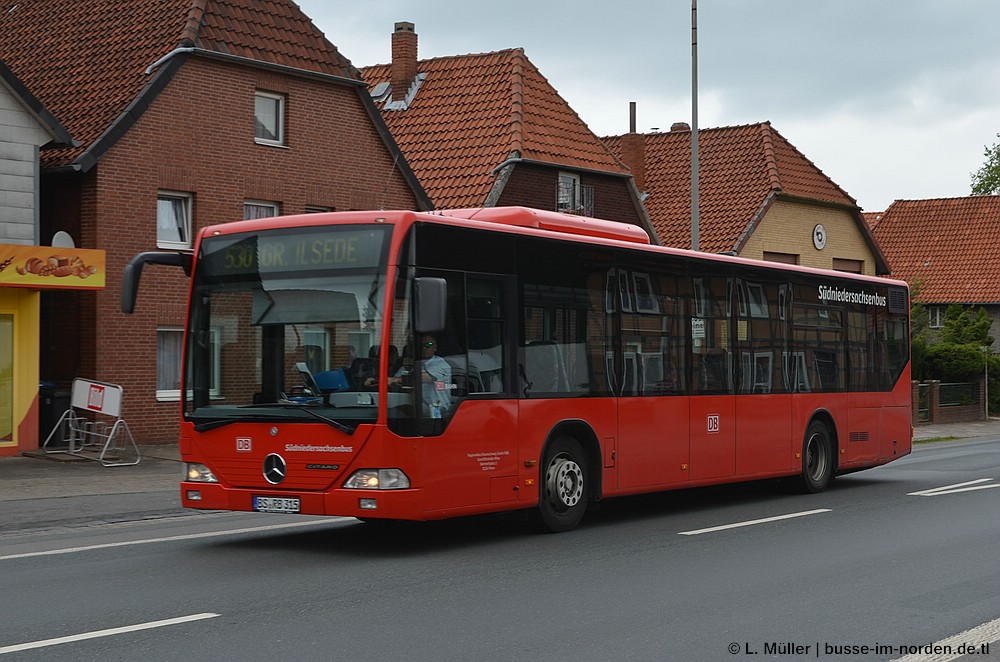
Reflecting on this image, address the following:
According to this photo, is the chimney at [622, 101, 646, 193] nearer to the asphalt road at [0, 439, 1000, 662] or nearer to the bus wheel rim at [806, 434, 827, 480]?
the bus wheel rim at [806, 434, 827, 480]

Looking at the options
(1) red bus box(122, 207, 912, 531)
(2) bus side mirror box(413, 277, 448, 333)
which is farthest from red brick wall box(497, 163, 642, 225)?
(2) bus side mirror box(413, 277, 448, 333)

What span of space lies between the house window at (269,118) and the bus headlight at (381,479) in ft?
56.7

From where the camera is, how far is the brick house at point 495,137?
35.5 m

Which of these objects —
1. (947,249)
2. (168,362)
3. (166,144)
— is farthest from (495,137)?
(947,249)

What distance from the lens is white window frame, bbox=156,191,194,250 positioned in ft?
84.5

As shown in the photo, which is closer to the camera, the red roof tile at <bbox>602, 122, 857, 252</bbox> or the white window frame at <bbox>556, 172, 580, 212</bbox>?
the white window frame at <bbox>556, 172, 580, 212</bbox>

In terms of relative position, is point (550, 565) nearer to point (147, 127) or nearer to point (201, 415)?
point (201, 415)

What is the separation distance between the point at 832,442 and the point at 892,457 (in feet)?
6.87

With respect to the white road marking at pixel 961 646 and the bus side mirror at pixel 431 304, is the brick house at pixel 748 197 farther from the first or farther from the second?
the white road marking at pixel 961 646

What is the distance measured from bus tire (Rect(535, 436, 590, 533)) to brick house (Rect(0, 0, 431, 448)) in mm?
13550

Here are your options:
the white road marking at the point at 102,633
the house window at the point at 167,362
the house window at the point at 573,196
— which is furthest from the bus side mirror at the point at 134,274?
the house window at the point at 573,196

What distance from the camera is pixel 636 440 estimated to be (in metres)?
14.2

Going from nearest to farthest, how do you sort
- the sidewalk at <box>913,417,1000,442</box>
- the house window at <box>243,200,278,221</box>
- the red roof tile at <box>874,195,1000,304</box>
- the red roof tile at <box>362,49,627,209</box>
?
1. the house window at <box>243,200,278,221</box>
2. the red roof tile at <box>362,49,627,209</box>
3. the sidewalk at <box>913,417,1000,442</box>
4. the red roof tile at <box>874,195,1000,304</box>

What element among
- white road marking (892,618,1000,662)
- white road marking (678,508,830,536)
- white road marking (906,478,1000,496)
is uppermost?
white road marking (906,478,1000,496)
